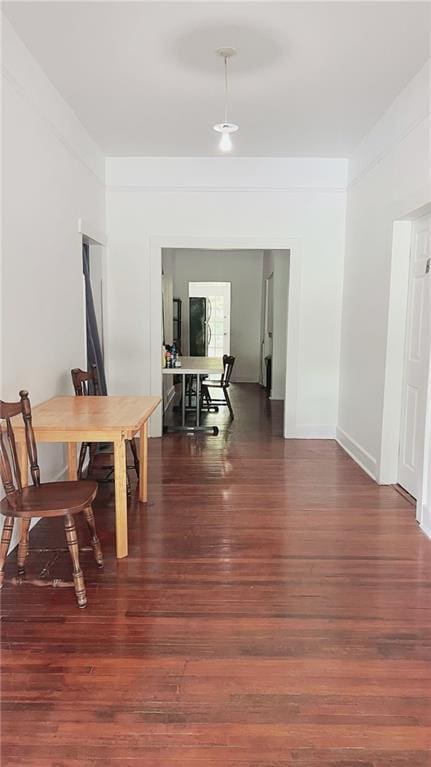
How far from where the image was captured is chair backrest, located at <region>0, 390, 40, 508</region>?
2426 mm

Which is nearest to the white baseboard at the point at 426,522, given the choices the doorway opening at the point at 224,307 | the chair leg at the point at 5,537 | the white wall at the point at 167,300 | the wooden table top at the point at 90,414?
the wooden table top at the point at 90,414

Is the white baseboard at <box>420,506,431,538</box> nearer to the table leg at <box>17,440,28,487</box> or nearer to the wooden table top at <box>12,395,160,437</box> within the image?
the wooden table top at <box>12,395,160,437</box>

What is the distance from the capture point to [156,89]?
3.85 meters

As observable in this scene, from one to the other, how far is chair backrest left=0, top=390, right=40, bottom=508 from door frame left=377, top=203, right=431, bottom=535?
8.96ft

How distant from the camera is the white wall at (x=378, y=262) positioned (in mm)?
3652

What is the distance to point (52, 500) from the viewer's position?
252 cm

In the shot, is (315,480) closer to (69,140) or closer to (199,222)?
(199,222)

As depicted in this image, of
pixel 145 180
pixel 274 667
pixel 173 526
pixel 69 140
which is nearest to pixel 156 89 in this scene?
pixel 69 140

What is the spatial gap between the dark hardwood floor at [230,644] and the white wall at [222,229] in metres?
2.27

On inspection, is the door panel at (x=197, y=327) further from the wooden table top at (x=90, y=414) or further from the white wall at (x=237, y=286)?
the wooden table top at (x=90, y=414)

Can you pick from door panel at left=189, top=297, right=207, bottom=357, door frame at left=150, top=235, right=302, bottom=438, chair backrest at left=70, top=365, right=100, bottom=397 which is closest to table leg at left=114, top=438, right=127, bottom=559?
chair backrest at left=70, top=365, right=100, bottom=397

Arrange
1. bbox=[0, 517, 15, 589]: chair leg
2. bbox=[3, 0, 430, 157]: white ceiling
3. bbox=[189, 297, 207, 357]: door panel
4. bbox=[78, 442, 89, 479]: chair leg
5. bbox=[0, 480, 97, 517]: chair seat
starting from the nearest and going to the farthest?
bbox=[0, 480, 97, 517]: chair seat
bbox=[0, 517, 15, 589]: chair leg
bbox=[3, 0, 430, 157]: white ceiling
bbox=[78, 442, 89, 479]: chair leg
bbox=[189, 297, 207, 357]: door panel

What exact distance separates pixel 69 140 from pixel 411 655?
161 inches

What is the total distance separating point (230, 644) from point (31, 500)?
1110 millimetres
